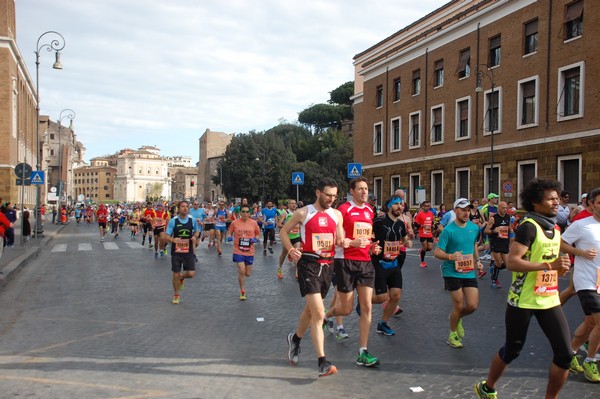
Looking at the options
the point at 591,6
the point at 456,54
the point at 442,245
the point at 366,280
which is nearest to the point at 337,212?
the point at 366,280

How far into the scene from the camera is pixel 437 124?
34.0 metres

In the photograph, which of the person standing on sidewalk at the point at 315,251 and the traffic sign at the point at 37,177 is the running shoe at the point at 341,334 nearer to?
the person standing on sidewalk at the point at 315,251

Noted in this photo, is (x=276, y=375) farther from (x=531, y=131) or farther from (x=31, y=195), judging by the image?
(x=31, y=195)

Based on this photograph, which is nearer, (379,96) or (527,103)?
(527,103)

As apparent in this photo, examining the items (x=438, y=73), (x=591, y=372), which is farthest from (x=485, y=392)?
(x=438, y=73)

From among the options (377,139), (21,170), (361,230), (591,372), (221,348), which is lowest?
(221,348)

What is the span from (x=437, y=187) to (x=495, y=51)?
330 inches

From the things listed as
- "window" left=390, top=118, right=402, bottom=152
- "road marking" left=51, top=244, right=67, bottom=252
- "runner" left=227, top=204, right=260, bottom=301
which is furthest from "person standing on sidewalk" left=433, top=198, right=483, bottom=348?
"window" left=390, top=118, right=402, bottom=152

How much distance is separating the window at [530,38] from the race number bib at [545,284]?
963 inches

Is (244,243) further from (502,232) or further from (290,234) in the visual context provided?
(502,232)

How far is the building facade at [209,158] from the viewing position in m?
127

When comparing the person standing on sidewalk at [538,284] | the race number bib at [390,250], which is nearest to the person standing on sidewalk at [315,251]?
the race number bib at [390,250]

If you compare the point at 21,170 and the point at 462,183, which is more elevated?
the point at 21,170

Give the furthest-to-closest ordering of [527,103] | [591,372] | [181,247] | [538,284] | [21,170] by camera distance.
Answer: [527,103], [21,170], [181,247], [591,372], [538,284]
